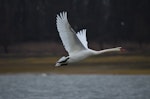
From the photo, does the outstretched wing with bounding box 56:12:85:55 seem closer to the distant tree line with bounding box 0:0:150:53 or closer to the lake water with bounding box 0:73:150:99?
the lake water with bounding box 0:73:150:99

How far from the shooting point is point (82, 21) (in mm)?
51719

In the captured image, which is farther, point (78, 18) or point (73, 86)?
point (78, 18)

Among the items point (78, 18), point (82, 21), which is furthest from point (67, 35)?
point (82, 21)

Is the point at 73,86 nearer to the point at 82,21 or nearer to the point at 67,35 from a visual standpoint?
the point at 82,21

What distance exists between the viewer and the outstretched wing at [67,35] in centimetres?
1869

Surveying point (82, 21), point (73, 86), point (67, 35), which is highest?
point (82, 21)

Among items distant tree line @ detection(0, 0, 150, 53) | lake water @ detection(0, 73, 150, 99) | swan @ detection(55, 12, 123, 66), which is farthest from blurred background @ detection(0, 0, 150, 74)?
swan @ detection(55, 12, 123, 66)

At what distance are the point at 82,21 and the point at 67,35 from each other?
32710 mm

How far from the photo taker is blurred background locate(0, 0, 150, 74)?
47.1 meters

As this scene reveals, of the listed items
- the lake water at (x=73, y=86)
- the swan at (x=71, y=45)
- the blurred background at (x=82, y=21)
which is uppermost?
the blurred background at (x=82, y=21)

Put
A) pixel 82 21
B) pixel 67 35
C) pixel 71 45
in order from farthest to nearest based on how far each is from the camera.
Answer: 1. pixel 82 21
2. pixel 71 45
3. pixel 67 35

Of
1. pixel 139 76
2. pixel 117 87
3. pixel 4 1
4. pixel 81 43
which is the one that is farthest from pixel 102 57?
pixel 81 43

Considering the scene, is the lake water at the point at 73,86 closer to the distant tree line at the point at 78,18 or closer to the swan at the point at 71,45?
the distant tree line at the point at 78,18

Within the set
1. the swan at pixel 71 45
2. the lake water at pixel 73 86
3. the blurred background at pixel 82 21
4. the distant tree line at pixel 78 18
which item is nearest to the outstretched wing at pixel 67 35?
the swan at pixel 71 45
